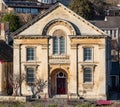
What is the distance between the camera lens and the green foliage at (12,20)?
99.6m

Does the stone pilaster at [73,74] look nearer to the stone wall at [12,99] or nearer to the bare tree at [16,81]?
the bare tree at [16,81]

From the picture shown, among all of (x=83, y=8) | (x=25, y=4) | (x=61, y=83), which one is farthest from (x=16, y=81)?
(x=25, y=4)

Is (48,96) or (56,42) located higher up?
(56,42)

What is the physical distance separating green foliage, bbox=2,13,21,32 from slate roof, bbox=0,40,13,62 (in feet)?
82.3

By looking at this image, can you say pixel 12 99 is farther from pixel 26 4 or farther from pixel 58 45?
pixel 26 4

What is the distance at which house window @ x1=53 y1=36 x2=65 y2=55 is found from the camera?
64.1m

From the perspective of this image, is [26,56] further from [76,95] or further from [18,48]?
[76,95]

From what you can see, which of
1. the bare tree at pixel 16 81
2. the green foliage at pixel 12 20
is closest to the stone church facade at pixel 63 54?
the bare tree at pixel 16 81

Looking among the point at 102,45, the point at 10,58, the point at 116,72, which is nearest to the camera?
the point at 102,45

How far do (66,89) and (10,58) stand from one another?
711cm

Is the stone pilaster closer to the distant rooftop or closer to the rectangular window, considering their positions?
the rectangular window

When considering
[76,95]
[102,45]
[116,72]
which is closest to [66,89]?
[76,95]

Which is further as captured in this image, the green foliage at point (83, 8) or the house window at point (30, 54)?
the green foliage at point (83, 8)

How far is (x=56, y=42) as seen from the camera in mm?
64188
